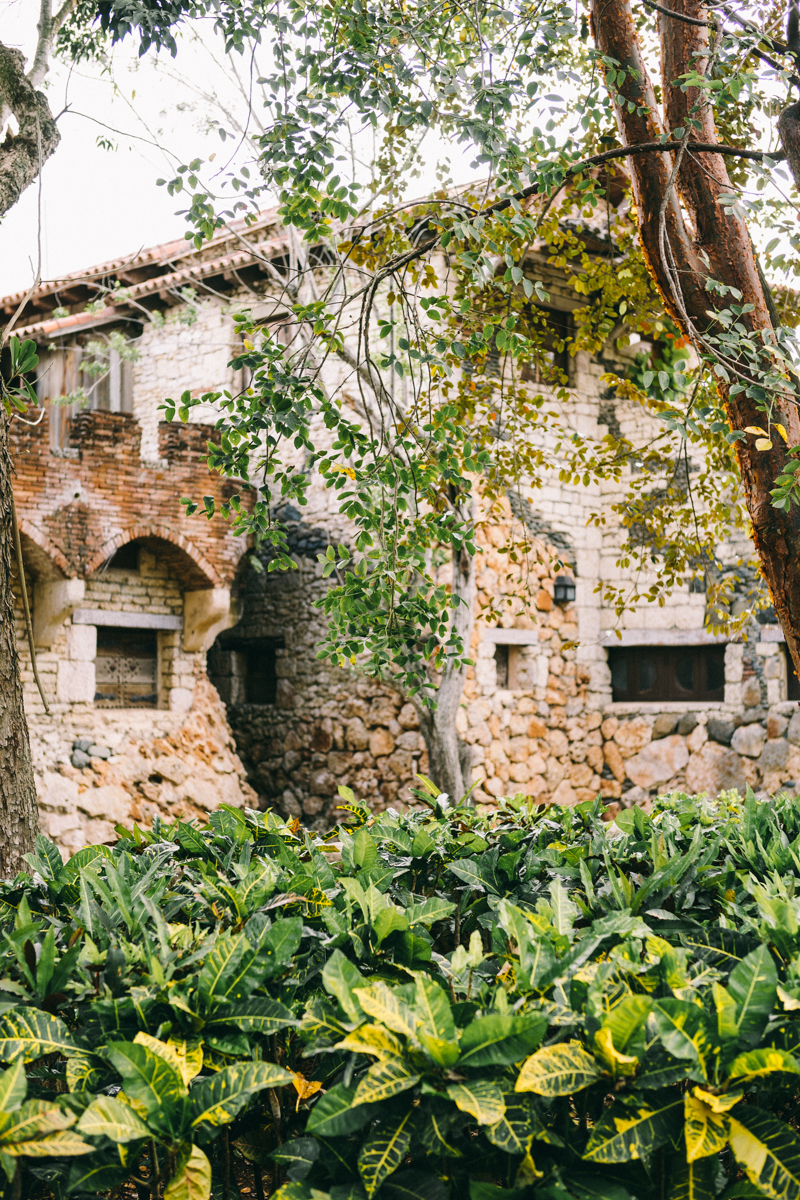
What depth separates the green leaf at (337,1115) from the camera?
111 centimetres

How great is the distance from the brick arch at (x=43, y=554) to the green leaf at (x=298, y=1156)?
7.02 meters

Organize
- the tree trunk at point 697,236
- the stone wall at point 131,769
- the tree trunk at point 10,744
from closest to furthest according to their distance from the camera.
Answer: the tree trunk at point 10,744, the tree trunk at point 697,236, the stone wall at point 131,769

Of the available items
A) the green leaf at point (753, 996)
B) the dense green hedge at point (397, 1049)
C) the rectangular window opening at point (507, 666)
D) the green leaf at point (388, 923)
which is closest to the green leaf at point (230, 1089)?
the dense green hedge at point (397, 1049)

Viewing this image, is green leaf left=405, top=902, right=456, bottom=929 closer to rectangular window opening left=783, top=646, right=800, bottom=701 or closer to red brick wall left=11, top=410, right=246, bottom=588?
red brick wall left=11, top=410, right=246, bottom=588

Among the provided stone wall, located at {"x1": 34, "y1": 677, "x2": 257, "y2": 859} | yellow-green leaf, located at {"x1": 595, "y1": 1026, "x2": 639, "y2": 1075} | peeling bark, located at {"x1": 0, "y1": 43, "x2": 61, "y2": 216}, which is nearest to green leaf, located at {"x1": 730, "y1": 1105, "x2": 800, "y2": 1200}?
yellow-green leaf, located at {"x1": 595, "y1": 1026, "x2": 639, "y2": 1075}

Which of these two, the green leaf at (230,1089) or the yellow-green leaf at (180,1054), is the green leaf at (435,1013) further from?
the yellow-green leaf at (180,1054)

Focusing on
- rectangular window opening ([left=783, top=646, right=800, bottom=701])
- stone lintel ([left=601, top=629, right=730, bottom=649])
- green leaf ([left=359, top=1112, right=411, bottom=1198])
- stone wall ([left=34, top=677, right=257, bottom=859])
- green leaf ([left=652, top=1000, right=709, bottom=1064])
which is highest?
stone lintel ([left=601, top=629, right=730, bottom=649])

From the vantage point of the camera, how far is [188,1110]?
1.16 meters

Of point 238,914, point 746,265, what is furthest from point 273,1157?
point 746,265

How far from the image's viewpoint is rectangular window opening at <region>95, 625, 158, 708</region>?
8422 mm

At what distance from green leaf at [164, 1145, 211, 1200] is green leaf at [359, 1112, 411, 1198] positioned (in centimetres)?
20

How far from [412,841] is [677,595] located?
748 cm

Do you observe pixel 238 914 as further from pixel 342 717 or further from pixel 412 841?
pixel 342 717

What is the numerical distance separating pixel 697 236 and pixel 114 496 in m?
6.00
